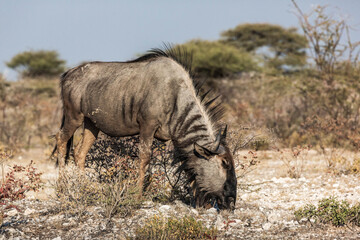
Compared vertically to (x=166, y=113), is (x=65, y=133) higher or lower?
lower

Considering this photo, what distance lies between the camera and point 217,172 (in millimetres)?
5488

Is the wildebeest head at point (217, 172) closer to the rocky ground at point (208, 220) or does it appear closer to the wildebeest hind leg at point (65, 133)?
the rocky ground at point (208, 220)

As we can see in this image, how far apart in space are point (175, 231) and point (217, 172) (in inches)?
40.2

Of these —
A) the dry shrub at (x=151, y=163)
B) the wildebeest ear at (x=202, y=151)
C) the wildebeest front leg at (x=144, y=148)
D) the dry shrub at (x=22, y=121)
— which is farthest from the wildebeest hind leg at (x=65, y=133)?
the dry shrub at (x=22, y=121)

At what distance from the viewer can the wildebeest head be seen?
17.9ft

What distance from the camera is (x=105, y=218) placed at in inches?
215

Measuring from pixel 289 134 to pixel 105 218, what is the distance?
9.81 meters

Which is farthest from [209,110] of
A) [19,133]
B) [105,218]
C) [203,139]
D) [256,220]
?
[19,133]

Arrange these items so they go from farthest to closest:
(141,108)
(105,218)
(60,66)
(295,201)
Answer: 1. (60,66)
2. (295,201)
3. (141,108)
4. (105,218)

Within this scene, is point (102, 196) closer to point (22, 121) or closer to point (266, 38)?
point (22, 121)

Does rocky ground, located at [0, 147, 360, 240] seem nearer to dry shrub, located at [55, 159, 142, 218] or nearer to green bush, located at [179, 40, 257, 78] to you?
dry shrub, located at [55, 159, 142, 218]

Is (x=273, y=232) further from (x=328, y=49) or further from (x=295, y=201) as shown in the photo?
(x=328, y=49)

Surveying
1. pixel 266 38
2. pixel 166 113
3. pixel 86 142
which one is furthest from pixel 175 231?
pixel 266 38

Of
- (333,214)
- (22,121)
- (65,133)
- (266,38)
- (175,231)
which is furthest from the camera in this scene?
(266,38)
